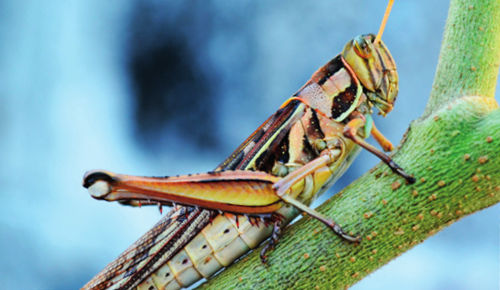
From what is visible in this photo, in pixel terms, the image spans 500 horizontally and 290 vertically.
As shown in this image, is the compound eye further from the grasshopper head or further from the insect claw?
the insect claw

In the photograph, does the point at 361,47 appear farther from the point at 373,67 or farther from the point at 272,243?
the point at 272,243

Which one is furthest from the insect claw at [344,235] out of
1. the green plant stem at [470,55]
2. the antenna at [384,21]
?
the antenna at [384,21]

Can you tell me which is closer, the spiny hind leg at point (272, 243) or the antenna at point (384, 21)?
the spiny hind leg at point (272, 243)

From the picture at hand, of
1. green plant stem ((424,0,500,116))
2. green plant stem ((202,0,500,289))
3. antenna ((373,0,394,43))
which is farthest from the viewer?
antenna ((373,0,394,43))

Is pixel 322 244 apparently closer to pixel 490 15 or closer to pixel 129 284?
pixel 129 284

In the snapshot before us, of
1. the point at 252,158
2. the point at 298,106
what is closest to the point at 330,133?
the point at 298,106

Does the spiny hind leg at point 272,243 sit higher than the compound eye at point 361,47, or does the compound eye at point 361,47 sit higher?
the compound eye at point 361,47

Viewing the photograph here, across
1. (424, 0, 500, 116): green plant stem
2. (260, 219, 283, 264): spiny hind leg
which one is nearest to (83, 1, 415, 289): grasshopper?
(260, 219, 283, 264): spiny hind leg

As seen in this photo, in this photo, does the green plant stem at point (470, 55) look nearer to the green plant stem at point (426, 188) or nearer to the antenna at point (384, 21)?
the green plant stem at point (426, 188)
